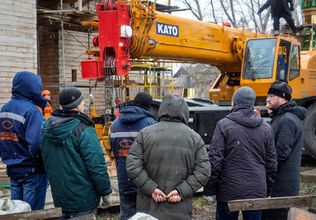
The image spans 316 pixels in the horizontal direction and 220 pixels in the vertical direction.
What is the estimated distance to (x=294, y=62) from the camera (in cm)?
1018

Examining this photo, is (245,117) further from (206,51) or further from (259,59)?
(259,59)

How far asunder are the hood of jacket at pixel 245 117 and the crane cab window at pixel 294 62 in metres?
5.82

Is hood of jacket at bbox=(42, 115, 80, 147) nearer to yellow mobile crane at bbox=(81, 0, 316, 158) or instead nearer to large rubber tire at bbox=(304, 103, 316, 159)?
yellow mobile crane at bbox=(81, 0, 316, 158)

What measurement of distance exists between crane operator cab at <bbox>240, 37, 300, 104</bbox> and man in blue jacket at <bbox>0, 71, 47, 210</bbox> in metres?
5.95

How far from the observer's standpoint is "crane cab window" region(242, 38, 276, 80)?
9.73m

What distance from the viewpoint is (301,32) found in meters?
12.1

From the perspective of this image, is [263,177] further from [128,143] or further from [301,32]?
[301,32]

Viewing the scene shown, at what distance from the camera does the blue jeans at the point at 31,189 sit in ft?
15.2

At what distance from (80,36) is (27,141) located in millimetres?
12254

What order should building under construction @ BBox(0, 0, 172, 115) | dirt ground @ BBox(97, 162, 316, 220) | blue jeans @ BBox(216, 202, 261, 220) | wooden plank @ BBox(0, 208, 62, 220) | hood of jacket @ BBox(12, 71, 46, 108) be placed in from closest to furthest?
wooden plank @ BBox(0, 208, 62, 220)
blue jeans @ BBox(216, 202, 261, 220)
hood of jacket @ BBox(12, 71, 46, 108)
dirt ground @ BBox(97, 162, 316, 220)
building under construction @ BBox(0, 0, 172, 115)

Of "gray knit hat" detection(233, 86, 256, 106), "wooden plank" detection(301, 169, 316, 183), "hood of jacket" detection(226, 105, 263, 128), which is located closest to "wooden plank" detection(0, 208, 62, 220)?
"hood of jacket" detection(226, 105, 263, 128)

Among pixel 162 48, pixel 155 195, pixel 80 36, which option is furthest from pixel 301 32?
pixel 155 195

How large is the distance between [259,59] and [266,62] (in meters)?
0.19

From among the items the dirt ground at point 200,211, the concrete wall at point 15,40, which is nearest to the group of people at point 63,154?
the dirt ground at point 200,211
